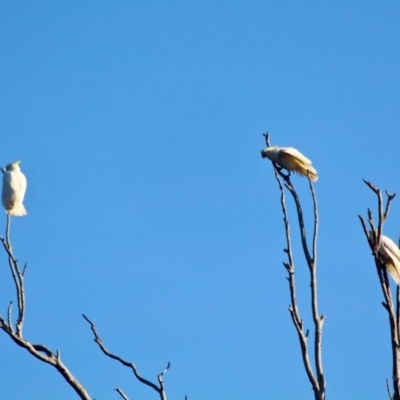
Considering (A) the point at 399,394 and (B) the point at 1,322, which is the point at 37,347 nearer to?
(B) the point at 1,322

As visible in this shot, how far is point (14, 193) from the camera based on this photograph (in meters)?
11.0

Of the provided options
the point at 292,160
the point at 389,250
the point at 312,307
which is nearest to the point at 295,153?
the point at 292,160

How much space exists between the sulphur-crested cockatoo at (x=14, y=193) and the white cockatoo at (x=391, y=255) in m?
5.10

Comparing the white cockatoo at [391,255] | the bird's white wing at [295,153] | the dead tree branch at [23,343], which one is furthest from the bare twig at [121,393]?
the bird's white wing at [295,153]

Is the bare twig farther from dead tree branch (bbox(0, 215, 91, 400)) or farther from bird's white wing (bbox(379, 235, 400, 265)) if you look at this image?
bird's white wing (bbox(379, 235, 400, 265))

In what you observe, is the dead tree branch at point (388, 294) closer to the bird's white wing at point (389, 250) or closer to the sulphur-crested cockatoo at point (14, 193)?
the bird's white wing at point (389, 250)

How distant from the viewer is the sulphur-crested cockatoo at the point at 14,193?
11.0 meters

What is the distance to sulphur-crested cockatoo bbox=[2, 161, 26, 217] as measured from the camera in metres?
11.0

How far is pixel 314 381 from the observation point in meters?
5.42

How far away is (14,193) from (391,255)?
5290 millimetres

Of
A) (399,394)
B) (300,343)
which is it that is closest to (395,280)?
(300,343)

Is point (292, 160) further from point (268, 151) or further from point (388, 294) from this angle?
point (388, 294)

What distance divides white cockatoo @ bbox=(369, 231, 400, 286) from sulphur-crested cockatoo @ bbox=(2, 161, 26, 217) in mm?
5099

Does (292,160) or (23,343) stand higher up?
(292,160)
